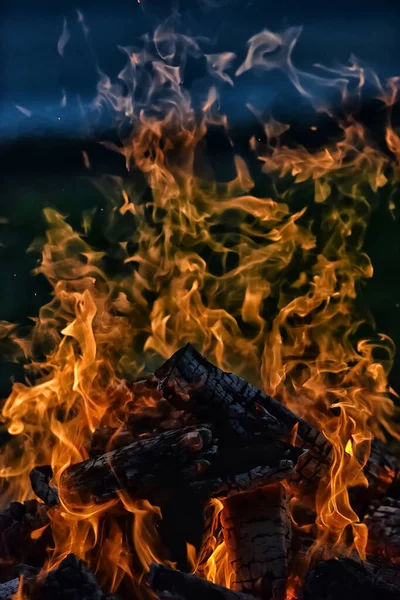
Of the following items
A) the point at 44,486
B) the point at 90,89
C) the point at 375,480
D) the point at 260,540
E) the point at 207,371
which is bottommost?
the point at 375,480

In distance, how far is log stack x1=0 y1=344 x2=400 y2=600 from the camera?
9.94 feet

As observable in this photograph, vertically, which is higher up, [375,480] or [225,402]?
[225,402]

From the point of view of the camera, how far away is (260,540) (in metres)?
3.33

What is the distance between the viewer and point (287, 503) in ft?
11.6

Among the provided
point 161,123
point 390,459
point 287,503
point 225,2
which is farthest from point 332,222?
point 287,503

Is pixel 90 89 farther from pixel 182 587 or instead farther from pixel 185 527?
pixel 182 587

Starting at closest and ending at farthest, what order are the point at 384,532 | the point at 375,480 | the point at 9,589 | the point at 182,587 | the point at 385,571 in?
the point at 182,587 → the point at 385,571 → the point at 9,589 → the point at 384,532 → the point at 375,480

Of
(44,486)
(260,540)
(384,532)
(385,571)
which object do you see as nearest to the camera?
(385,571)

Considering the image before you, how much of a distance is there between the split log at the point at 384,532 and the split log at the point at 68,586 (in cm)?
135

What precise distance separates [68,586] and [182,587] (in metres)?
0.53

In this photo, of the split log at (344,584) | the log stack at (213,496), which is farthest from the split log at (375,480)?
the split log at (344,584)

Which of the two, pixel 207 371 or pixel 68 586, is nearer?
pixel 68 586

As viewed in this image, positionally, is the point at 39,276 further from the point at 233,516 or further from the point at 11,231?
the point at 233,516

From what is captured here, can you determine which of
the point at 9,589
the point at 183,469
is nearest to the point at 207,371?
the point at 183,469
